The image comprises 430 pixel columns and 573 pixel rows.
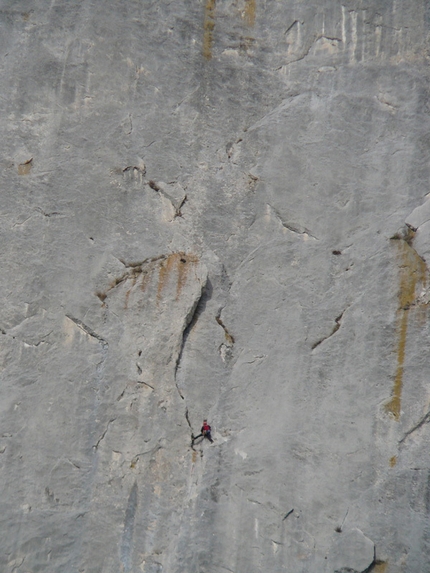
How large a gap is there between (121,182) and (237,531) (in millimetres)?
1990

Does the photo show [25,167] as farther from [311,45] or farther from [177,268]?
[311,45]

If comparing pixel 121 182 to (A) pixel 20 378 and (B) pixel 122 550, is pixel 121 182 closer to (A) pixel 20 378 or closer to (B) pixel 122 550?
(A) pixel 20 378

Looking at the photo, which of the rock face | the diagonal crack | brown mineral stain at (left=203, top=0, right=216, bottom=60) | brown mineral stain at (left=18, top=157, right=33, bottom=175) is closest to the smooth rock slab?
the rock face

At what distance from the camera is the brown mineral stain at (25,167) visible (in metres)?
4.25

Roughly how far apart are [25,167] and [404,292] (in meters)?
2.20

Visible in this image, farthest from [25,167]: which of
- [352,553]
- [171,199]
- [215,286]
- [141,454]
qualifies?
[352,553]

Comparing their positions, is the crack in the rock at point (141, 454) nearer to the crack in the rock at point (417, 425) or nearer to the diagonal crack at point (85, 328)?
the diagonal crack at point (85, 328)

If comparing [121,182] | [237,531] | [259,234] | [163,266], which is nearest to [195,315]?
[163,266]

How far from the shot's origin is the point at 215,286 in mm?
4156

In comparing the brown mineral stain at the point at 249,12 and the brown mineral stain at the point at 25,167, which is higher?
the brown mineral stain at the point at 249,12

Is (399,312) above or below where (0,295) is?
above

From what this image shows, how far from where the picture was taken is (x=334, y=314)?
4.07 meters

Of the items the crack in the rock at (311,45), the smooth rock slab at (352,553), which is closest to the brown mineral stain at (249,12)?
the crack in the rock at (311,45)

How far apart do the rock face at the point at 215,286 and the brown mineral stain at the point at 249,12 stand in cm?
2
